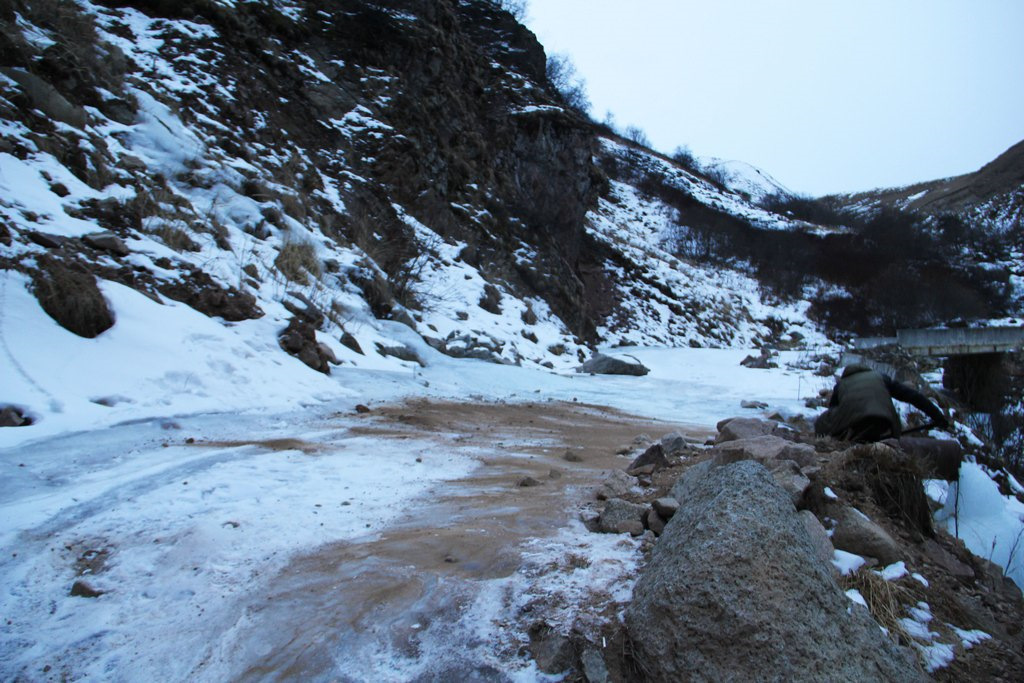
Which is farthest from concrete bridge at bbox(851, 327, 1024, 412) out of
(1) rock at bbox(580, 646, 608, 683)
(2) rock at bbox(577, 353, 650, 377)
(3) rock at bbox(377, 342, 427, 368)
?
(1) rock at bbox(580, 646, 608, 683)

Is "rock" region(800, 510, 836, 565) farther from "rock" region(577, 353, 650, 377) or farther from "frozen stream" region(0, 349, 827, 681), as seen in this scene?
"rock" region(577, 353, 650, 377)

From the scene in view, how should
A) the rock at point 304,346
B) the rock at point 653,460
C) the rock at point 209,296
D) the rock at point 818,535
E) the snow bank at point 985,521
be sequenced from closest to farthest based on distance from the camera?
the rock at point 818,535, the snow bank at point 985,521, the rock at point 653,460, the rock at point 209,296, the rock at point 304,346

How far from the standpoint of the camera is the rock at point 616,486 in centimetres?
271

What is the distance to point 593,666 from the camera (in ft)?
4.66

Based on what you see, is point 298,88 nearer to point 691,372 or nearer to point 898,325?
point 691,372

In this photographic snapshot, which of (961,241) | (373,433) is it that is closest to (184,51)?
(373,433)

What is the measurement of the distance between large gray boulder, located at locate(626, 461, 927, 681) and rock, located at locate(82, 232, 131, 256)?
198 inches

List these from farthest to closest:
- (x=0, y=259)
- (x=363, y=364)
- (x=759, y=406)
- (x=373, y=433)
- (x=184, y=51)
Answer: (x=184, y=51) < (x=759, y=406) < (x=363, y=364) < (x=373, y=433) < (x=0, y=259)

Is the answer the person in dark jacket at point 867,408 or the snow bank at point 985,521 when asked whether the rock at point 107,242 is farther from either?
the snow bank at point 985,521

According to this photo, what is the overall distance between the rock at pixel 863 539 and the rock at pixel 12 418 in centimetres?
372

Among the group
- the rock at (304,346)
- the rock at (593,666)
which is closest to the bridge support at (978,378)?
the rock at (304,346)

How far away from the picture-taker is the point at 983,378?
11.3 meters

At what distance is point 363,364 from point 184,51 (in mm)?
9193

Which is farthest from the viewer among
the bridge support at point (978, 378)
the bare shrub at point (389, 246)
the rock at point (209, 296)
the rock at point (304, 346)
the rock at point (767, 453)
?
the bare shrub at point (389, 246)
